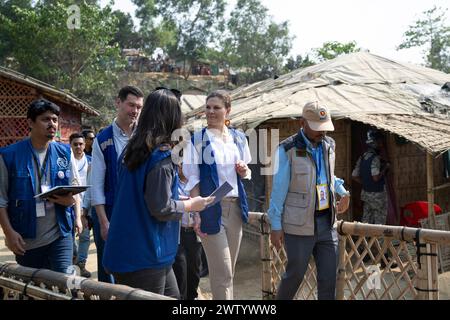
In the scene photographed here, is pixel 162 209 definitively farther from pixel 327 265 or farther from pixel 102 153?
pixel 327 265

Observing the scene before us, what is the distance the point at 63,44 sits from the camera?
2245 centimetres

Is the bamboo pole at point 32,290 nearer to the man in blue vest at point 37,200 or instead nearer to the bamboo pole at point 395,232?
the man in blue vest at point 37,200

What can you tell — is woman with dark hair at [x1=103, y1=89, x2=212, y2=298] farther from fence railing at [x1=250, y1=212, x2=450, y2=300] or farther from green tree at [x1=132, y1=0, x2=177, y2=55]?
green tree at [x1=132, y1=0, x2=177, y2=55]

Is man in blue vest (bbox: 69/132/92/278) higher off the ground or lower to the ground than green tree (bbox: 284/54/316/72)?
lower

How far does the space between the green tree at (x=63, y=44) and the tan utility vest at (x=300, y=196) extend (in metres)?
20.0

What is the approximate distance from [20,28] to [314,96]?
18.0 m

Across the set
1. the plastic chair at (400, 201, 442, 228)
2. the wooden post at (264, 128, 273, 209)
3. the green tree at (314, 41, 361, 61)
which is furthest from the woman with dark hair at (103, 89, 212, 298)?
the green tree at (314, 41, 361, 61)

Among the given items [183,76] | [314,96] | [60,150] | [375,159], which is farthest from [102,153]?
[183,76]

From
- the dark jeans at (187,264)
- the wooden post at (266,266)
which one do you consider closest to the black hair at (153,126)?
the dark jeans at (187,264)

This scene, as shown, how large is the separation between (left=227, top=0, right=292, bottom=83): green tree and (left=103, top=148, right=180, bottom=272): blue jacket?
115 ft

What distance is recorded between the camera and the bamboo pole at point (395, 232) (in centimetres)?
352

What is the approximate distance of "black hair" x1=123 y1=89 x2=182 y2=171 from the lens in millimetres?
2473

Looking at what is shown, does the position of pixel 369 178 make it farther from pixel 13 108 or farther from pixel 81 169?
pixel 13 108
